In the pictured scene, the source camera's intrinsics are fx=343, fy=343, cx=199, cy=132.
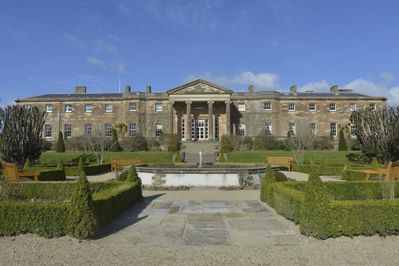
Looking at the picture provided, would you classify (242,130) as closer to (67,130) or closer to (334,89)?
(334,89)

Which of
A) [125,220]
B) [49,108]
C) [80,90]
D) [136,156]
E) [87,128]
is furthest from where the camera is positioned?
[80,90]

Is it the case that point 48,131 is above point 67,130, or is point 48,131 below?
below

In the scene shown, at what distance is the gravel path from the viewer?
5320 millimetres

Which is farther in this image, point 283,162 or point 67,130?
point 67,130

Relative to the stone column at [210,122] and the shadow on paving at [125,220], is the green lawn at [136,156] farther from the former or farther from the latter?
the shadow on paving at [125,220]

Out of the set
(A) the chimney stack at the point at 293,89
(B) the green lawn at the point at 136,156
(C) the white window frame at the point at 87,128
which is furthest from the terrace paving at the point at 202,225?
(A) the chimney stack at the point at 293,89

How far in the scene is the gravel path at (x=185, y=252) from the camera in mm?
5320

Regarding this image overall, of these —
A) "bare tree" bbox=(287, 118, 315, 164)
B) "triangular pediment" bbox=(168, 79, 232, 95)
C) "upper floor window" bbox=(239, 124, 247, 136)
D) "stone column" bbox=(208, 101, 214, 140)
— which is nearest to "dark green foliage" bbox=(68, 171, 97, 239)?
"bare tree" bbox=(287, 118, 315, 164)

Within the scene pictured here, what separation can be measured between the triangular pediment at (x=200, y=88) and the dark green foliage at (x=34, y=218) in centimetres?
3729

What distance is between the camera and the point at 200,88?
43531 mm

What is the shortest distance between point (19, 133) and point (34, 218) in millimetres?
14174

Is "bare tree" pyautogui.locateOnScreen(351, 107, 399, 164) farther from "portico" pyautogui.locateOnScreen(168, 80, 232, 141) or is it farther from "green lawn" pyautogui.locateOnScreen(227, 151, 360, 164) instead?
"portico" pyautogui.locateOnScreen(168, 80, 232, 141)

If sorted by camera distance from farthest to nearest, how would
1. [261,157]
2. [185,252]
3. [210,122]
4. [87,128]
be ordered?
[87,128] → [210,122] → [261,157] → [185,252]

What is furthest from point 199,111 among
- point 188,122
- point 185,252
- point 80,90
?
point 185,252
